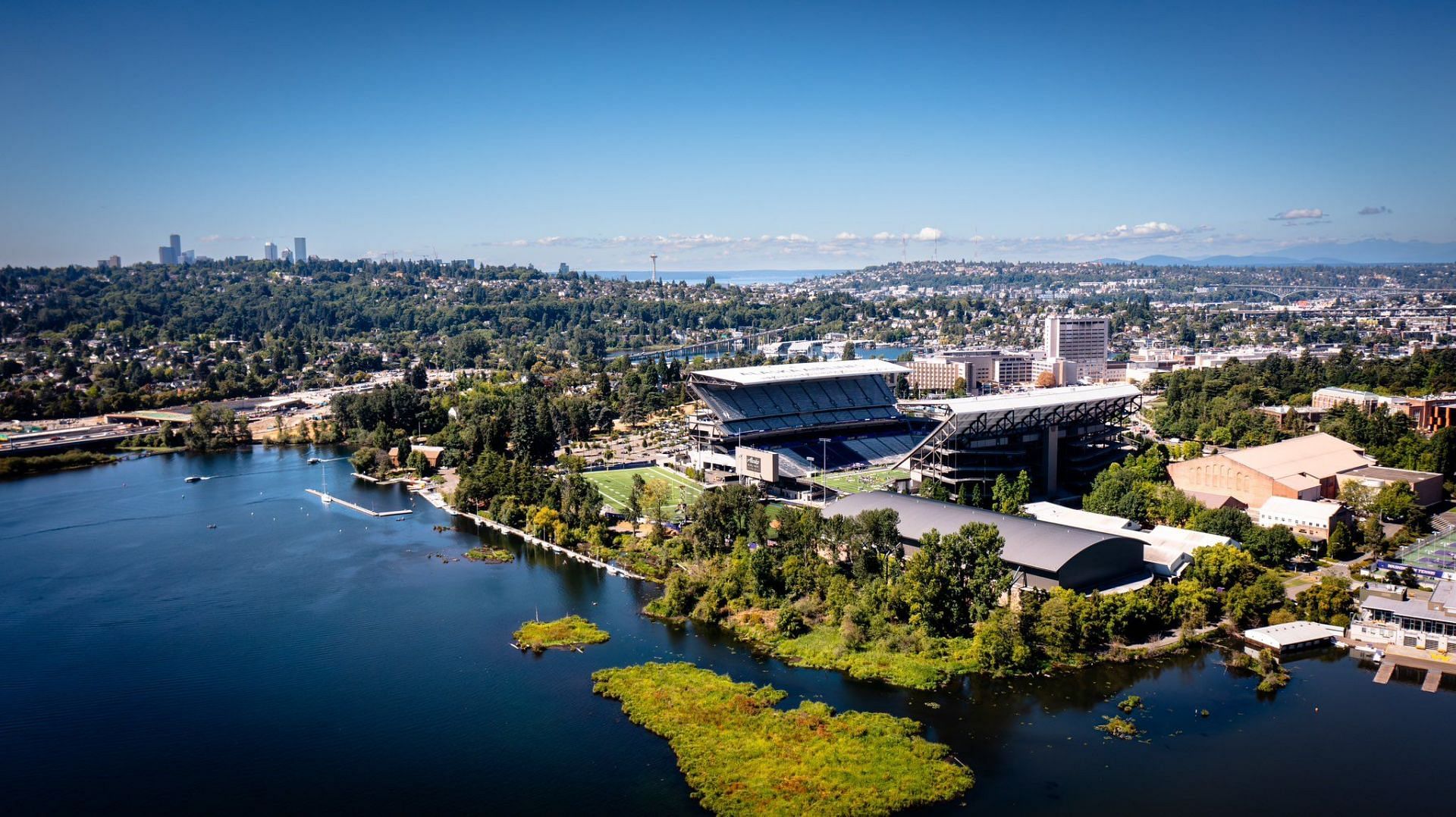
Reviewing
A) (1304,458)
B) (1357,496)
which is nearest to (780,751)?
(1357,496)

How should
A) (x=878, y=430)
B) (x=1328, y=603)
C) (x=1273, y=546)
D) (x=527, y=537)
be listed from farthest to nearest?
1. (x=878, y=430)
2. (x=527, y=537)
3. (x=1273, y=546)
4. (x=1328, y=603)

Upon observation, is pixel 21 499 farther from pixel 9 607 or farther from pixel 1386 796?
pixel 1386 796

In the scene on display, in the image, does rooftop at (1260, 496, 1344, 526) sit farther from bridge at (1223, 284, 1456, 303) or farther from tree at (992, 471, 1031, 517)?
bridge at (1223, 284, 1456, 303)

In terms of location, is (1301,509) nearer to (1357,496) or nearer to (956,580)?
(1357,496)

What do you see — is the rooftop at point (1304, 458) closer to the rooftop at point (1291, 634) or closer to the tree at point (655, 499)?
the rooftop at point (1291, 634)

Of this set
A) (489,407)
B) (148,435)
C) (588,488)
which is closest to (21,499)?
(148,435)
